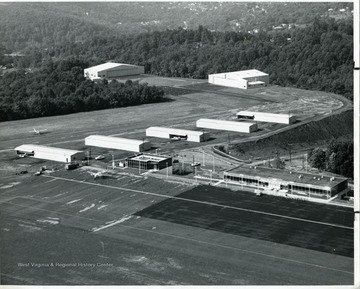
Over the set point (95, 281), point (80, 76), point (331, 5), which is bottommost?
point (95, 281)

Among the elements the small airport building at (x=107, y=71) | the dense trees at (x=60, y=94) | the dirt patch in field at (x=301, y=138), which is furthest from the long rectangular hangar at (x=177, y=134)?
the small airport building at (x=107, y=71)

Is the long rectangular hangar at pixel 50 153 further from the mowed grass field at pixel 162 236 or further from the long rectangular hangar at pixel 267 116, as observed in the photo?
the long rectangular hangar at pixel 267 116

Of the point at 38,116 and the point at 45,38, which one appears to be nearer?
the point at 38,116

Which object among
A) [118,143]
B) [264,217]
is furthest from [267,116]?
[264,217]

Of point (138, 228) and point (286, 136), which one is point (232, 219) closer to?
point (138, 228)

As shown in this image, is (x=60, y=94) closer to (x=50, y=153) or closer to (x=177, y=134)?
(x=177, y=134)

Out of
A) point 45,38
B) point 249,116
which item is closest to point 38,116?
point 249,116

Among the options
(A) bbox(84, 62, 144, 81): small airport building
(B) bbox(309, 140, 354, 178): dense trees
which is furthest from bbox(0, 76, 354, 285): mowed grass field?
(A) bbox(84, 62, 144, 81): small airport building

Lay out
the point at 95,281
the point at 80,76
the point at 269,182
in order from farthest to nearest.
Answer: the point at 80,76, the point at 269,182, the point at 95,281
